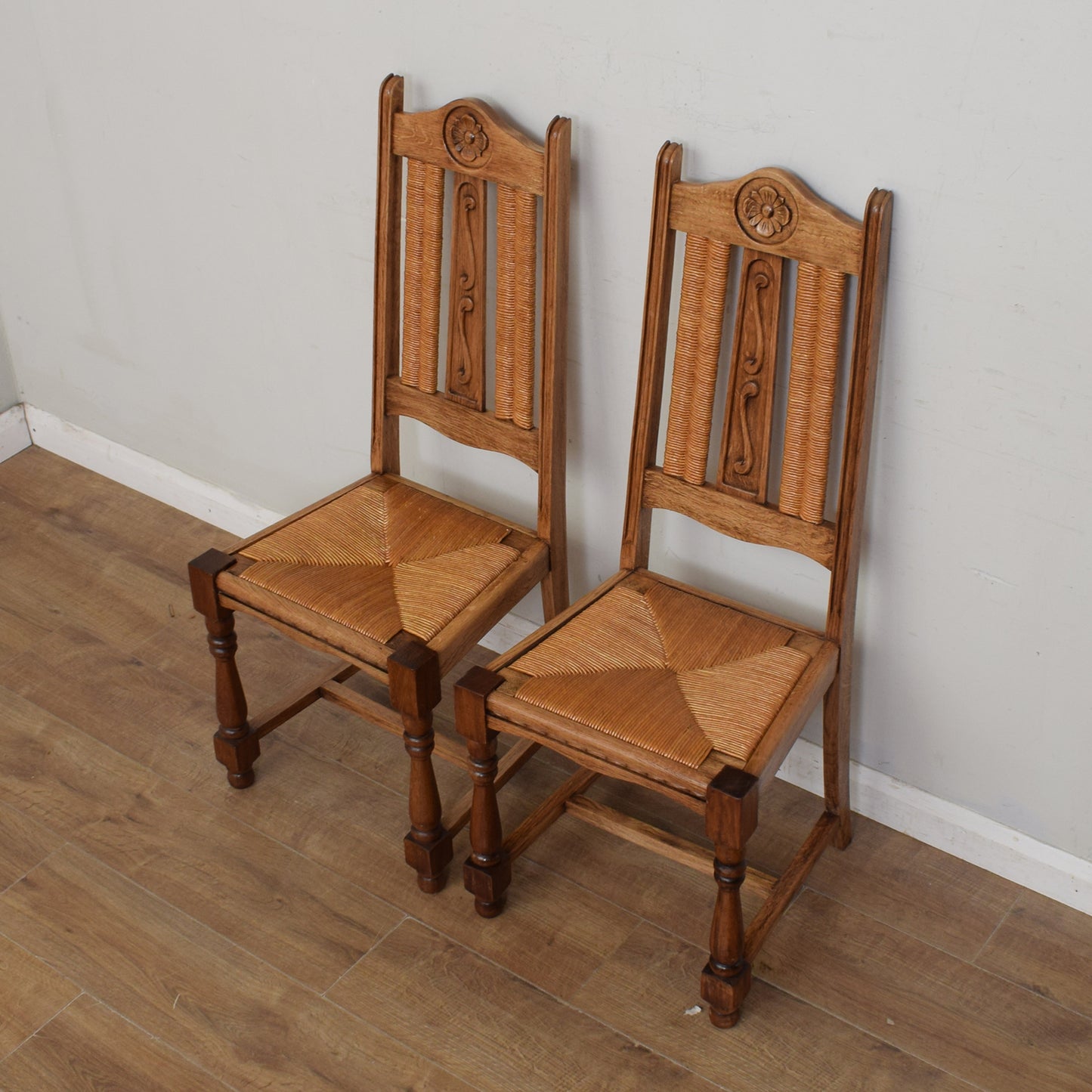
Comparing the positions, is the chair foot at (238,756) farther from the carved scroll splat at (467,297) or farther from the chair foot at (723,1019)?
the chair foot at (723,1019)

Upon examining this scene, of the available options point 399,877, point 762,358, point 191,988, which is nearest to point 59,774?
point 191,988

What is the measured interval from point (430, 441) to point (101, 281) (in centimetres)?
92

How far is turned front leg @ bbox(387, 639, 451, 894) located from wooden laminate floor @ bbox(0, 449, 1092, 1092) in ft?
0.22

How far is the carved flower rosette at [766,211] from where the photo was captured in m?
1.71

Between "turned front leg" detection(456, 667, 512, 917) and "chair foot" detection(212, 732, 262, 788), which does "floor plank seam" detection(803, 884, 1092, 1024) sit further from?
"chair foot" detection(212, 732, 262, 788)

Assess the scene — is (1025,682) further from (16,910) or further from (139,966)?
(16,910)

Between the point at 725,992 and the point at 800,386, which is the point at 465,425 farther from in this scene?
the point at 725,992

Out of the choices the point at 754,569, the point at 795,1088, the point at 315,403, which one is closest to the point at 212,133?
the point at 315,403

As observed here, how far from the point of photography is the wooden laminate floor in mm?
1824

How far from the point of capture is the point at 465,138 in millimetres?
1966

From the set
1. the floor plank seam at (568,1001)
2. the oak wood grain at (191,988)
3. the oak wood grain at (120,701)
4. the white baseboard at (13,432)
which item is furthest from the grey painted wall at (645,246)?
the oak wood grain at (191,988)

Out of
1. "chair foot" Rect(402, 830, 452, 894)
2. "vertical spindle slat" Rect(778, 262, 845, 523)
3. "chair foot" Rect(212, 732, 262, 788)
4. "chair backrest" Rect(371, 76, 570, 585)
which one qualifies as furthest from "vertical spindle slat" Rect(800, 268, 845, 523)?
"chair foot" Rect(212, 732, 262, 788)

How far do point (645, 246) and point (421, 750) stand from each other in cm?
83

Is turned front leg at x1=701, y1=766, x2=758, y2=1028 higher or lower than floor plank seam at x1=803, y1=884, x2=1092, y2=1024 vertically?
higher
